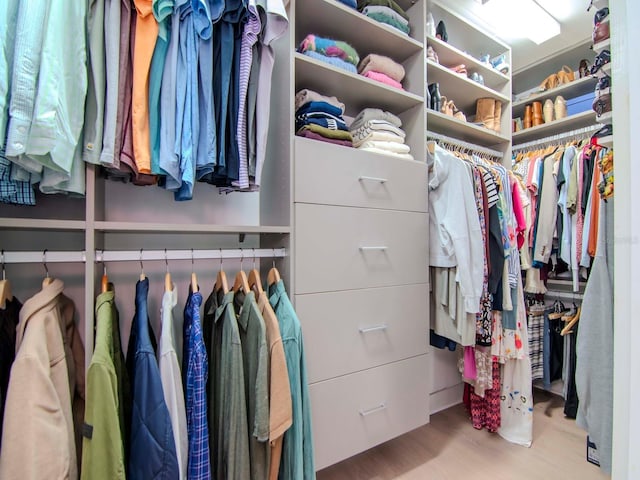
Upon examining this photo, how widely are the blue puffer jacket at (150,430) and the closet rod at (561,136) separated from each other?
8.98 ft

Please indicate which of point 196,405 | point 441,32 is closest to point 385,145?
point 441,32

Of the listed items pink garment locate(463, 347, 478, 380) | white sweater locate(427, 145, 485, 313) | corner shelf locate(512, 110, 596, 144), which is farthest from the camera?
corner shelf locate(512, 110, 596, 144)

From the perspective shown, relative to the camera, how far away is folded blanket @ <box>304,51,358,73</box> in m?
1.24

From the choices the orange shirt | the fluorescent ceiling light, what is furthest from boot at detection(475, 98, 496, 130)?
the orange shirt

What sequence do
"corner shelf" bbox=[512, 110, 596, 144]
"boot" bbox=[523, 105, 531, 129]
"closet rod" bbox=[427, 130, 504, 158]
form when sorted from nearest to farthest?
"closet rod" bbox=[427, 130, 504, 158], "corner shelf" bbox=[512, 110, 596, 144], "boot" bbox=[523, 105, 531, 129]

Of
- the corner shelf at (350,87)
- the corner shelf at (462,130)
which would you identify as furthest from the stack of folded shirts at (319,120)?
the corner shelf at (462,130)

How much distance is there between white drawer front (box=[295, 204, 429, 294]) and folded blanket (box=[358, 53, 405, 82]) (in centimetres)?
75

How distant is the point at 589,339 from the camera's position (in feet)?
2.74

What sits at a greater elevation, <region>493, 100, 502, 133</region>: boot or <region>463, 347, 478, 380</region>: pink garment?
<region>493, 100, 502, 133</region>: boot

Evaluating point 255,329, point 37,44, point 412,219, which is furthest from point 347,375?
point 37,44

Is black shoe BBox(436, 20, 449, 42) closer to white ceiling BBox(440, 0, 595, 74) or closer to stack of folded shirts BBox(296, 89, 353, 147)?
white ceiling BBox(440, 0, 595, 74)

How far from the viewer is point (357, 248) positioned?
1191mm

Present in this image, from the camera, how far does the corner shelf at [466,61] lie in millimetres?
1669

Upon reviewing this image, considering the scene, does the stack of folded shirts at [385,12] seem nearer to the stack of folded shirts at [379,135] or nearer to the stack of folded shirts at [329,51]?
the stack of folded shirts at [329,51]
